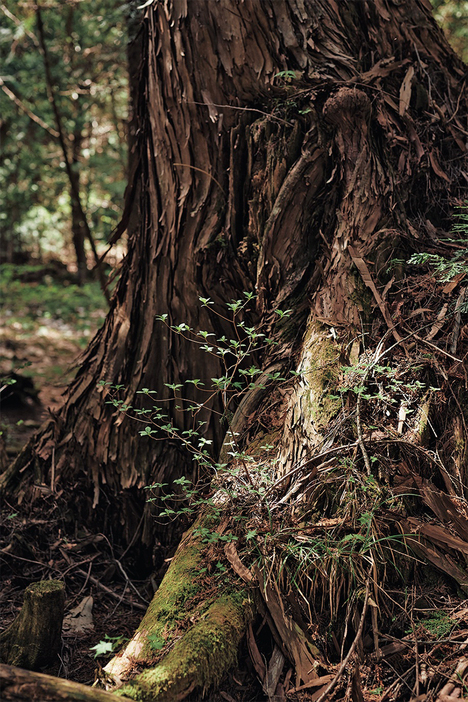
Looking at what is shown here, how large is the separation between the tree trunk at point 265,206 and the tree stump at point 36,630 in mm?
824

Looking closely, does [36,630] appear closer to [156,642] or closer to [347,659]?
[156,642]

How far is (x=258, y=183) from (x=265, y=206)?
0.13m

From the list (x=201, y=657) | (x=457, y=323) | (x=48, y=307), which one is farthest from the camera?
(x=48, y=307)

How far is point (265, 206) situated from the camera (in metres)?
2.93

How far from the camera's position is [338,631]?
2.00 meters

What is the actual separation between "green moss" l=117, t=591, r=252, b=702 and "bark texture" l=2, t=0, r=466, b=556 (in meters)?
0.93

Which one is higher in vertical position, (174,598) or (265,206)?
(265,206)

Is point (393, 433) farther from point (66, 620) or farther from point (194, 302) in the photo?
point (66, 620)

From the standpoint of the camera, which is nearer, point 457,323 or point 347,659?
point 347,659

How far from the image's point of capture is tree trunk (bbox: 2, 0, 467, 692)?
2.70 meters

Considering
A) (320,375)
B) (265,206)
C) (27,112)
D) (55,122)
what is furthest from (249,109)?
(27,112)

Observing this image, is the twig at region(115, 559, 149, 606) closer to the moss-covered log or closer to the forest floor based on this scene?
the forest floor

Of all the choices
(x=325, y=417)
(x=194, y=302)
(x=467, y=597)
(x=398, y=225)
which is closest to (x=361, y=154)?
(x=398, y=225)

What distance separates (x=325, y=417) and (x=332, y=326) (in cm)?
47
